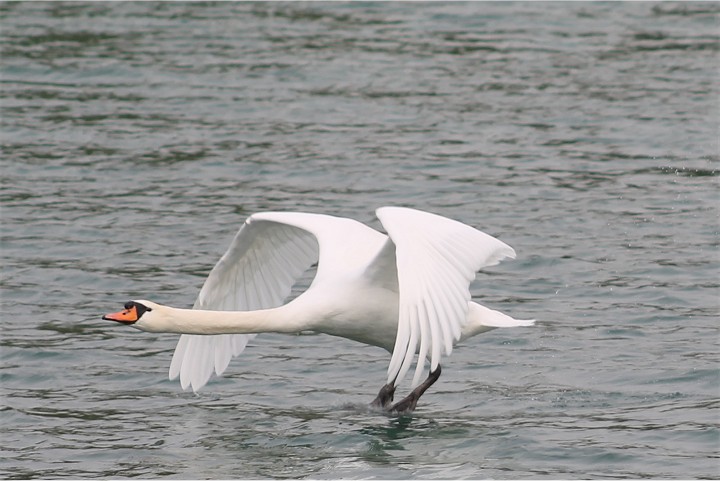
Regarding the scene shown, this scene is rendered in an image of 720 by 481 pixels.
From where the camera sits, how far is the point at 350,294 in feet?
31.1

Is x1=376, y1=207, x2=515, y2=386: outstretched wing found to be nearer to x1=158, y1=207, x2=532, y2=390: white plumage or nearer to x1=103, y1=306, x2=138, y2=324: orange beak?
x1=158, y1=207, x2=532, y2=390: white plumage

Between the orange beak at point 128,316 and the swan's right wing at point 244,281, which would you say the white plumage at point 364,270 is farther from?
the orange beak at point 128,316

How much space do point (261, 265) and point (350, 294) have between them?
1.56 m

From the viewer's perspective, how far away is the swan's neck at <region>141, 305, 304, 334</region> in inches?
356

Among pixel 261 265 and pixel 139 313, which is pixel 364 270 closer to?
pixel 139 313

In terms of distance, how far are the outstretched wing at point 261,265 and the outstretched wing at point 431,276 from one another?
3.70 ft

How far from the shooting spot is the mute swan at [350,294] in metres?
8.09

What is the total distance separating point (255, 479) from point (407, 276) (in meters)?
1.47

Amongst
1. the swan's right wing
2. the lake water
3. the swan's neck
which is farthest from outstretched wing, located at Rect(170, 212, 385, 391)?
the swan's neck

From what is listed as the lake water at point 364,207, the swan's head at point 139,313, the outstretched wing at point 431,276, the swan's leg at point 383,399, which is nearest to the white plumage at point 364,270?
the outstretched wing at point 431,276

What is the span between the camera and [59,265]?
1291cm

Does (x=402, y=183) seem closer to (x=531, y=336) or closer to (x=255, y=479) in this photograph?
(x=531, y=336)

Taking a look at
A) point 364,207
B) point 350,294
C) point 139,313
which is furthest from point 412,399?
point 364,207

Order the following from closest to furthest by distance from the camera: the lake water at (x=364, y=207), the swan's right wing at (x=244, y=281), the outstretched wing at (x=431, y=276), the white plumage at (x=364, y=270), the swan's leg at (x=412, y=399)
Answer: the outstretched wing at (x=431, y=276) < the white plumage at (x=364, y=270) < the lake water at (x=364, y=207) < the swan's leg at (x=412, y=399) < the swan's right wing at (x=244, y=281)
